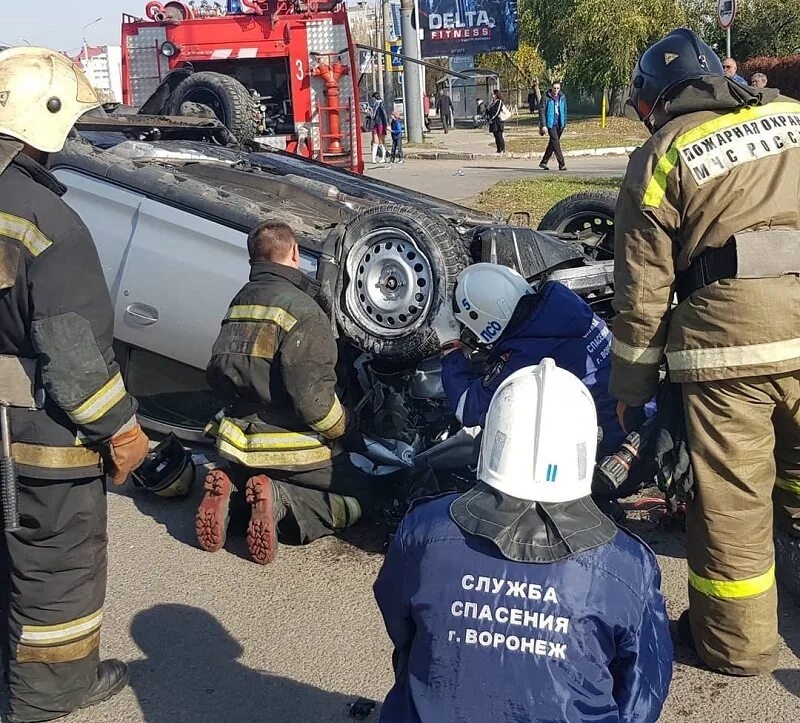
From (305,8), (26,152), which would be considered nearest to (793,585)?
(26,152)

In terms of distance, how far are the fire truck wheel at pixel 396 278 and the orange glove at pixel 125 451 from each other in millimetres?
1495

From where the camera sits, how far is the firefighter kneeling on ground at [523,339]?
353 cm

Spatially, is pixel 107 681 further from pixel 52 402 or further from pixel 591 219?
pixel 591 219

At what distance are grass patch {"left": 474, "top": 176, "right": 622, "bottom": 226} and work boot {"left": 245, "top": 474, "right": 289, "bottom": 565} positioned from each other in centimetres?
686

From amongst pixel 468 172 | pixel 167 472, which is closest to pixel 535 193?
pixel 468 172

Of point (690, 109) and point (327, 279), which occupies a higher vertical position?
point (690, 109)

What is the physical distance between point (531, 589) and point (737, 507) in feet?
4.67

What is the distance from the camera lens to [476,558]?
1.65m

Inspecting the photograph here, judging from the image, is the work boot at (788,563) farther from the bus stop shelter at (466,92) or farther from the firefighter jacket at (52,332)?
the bus stop shelter at (466,92)

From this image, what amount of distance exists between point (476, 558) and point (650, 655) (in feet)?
1.33

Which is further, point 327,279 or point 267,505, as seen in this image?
point 327,279

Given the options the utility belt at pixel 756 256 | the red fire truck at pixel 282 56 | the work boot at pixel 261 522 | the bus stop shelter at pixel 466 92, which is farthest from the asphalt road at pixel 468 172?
the bus stop shelter at pixel 466 92

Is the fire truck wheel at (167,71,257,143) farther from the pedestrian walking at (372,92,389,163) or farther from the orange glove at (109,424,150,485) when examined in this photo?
the pedestrian walking at (372,92,389,163)

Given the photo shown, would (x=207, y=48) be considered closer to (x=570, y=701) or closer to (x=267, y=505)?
(x=267, y=505)
